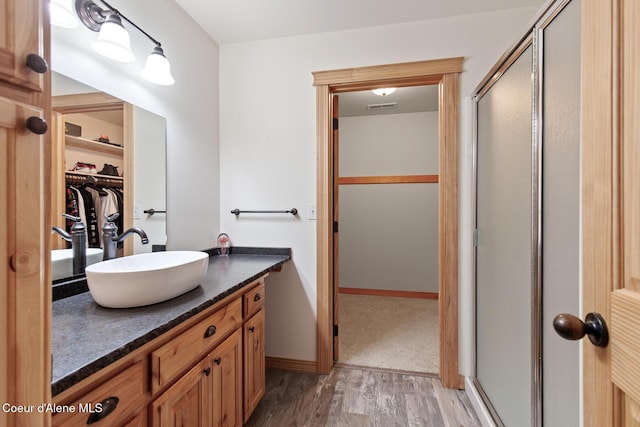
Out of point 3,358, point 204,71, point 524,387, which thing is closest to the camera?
point 3,358

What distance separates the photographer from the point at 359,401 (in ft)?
5.70

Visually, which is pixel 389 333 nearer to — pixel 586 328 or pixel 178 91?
pixel 586 328

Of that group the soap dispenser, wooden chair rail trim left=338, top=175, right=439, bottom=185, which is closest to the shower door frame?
the soap dispenser

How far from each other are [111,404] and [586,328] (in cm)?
113

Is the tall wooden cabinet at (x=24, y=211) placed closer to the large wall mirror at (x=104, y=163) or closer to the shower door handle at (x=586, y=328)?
the large wall mirror at (x=104, y=163)

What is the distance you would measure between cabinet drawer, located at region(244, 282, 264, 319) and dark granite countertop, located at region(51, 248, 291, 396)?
0.41ft

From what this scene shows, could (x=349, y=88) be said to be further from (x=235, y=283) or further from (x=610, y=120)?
(x=610, y=120)

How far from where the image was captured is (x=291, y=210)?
82.0 inches

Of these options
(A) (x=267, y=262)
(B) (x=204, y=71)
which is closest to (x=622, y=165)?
(A) (x=267, y=262)

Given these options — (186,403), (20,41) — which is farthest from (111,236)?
(20,41)

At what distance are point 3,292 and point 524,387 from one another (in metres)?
1.65

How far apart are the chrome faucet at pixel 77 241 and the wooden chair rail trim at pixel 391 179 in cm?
301

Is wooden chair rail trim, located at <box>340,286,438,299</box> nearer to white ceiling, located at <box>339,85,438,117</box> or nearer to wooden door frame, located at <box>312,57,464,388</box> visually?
wooden door frame, located at <box>312,57,464,388</box>

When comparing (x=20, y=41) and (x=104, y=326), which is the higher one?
(x=20, y=41)
